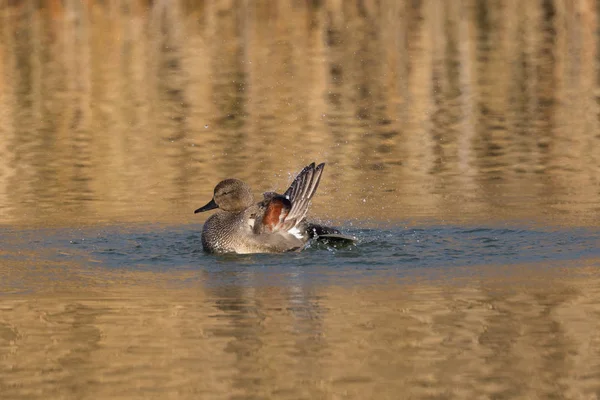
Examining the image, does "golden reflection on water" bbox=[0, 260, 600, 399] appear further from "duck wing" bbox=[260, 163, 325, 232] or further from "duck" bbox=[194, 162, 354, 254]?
"duck wing" bbox=[260, 163, 325, 232]

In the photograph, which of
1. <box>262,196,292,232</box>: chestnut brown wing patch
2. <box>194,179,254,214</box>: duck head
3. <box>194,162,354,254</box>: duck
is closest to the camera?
<box>194,162,354,254</box>: duck

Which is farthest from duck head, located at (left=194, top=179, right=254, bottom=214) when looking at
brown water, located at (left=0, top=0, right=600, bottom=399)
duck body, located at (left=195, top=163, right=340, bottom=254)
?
brown water, located at (left=0, top=0, right=600, bottom=399)

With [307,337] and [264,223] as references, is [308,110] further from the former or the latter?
[307,337]

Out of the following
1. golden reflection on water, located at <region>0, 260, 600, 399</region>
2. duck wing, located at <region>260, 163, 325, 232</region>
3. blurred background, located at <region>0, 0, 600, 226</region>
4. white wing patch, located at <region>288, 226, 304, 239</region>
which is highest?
duck wing, located at <region>260, 163, 325, 232</region>

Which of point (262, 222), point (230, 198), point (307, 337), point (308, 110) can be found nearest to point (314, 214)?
point (230, 198)

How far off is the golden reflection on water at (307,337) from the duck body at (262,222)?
90 centimetres

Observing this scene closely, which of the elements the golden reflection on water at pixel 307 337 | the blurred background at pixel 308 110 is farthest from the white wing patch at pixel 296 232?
the golden reflection on water at pixel 307 337

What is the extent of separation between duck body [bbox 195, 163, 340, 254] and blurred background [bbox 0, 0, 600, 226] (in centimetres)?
86

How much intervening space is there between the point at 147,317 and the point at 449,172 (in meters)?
5.97

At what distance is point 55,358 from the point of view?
858cm

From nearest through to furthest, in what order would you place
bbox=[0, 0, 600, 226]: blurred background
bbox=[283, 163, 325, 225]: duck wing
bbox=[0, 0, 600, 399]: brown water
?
bbox=[0, 0, 600, 399]: brown water, bbox=[283, 163, 325, 225]: duck wing, bbox=[0, 0, 600, 226]: blurred background

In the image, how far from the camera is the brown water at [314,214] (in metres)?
8.38

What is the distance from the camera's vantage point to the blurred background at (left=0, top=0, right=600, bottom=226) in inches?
544

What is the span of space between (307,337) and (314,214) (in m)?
4.37
